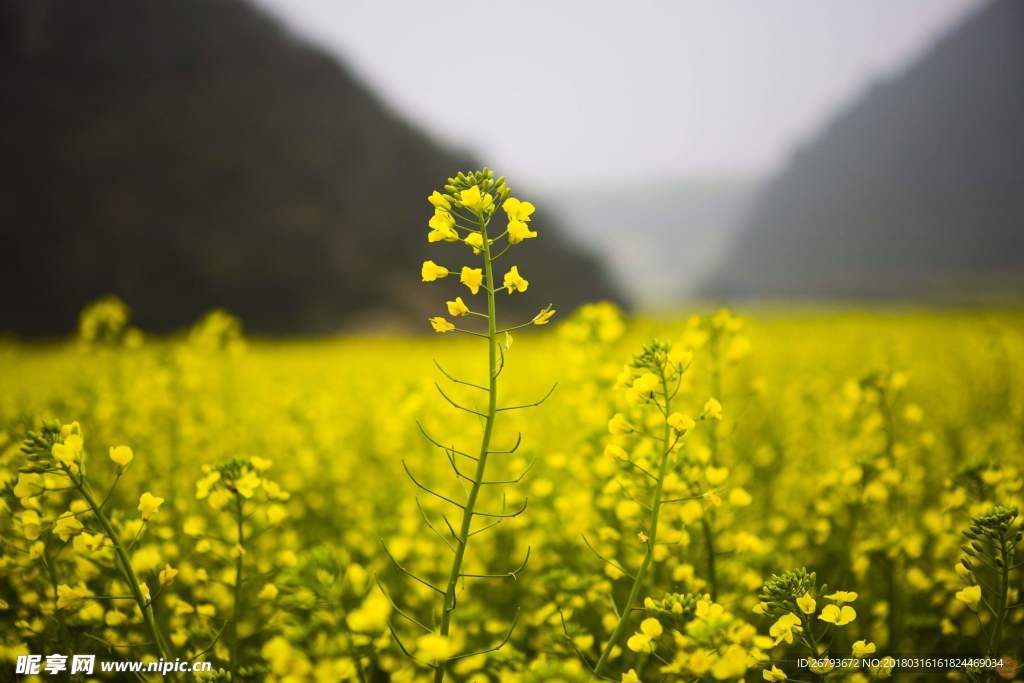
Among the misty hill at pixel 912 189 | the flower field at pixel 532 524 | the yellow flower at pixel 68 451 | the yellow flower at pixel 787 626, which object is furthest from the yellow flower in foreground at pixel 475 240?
the misty hill at pixel 912 189

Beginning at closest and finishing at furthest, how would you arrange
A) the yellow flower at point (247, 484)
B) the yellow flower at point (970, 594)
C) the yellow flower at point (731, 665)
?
the yellow flower at point (731, 665) < the yellow flower at point (970, 594) < the yellow flower at point (247, 484)

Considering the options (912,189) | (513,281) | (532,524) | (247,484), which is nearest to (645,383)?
(513,281)

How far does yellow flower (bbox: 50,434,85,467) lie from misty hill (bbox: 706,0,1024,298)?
10070 centimetres

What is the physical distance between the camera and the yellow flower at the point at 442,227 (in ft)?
5.18

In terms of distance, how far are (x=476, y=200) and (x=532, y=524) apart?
2.82 metres

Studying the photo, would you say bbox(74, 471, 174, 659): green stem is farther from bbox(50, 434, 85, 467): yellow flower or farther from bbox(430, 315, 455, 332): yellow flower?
bbox(430, 315, 455, 332): yellow flower

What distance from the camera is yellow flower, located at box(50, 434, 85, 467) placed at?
1505mm

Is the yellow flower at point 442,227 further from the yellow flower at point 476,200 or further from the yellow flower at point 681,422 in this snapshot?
the yellow flower at point 681,422

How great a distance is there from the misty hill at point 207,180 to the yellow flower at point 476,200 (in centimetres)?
2568

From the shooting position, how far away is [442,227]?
1.59 meters

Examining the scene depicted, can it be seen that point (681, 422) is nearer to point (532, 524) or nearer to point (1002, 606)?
point (1002, 606)

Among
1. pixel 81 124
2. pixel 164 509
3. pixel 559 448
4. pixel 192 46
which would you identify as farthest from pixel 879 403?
pixel 192 46

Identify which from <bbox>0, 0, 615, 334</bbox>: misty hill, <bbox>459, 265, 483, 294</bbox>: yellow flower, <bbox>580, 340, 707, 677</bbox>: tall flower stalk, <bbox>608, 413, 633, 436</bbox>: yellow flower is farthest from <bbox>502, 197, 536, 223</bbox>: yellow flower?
<bbox>0, 0, 615, 334</bbox>: misty hill

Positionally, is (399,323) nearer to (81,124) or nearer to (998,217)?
(81,124)
